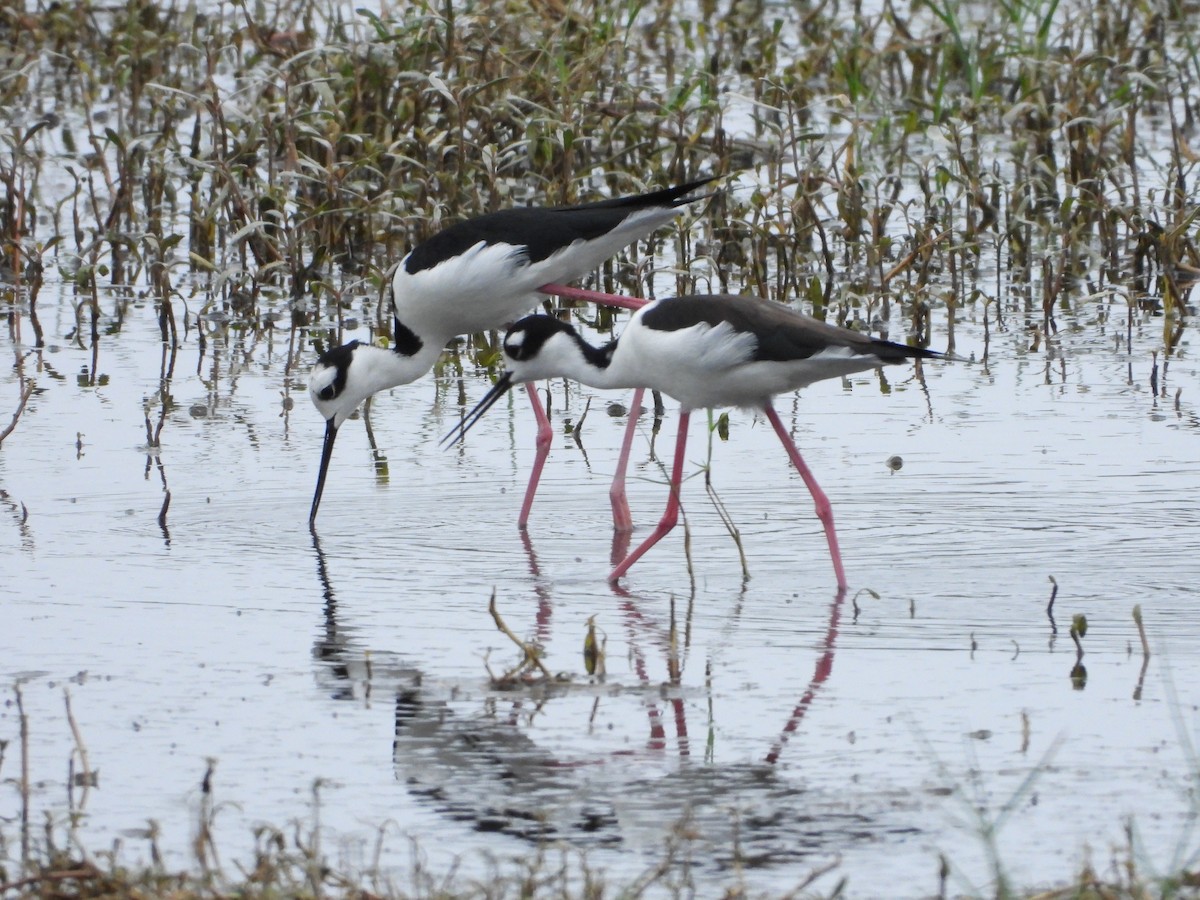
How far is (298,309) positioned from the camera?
7.73m

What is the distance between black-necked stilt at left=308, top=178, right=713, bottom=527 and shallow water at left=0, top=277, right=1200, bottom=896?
0.85ft

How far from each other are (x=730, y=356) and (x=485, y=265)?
4.53ft

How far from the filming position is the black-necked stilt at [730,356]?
16.7 ft

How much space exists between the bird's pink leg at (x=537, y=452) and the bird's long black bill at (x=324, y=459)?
51 cm

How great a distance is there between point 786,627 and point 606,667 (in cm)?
47

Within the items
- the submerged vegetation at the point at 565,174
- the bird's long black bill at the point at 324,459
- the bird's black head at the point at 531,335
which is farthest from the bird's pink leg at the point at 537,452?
the submerged vegetation at the point at 565,174

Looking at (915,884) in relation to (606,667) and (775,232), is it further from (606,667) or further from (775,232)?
(775,232)

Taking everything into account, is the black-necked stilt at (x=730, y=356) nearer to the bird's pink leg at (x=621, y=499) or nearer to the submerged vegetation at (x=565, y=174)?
the bird's pink leg at (x=621, y=499)

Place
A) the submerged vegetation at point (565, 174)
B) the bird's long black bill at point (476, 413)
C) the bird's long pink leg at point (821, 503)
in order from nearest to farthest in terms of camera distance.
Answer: the bird's long pink leg at point (821, 503)
the bird's long black bill at point (476, 413)
the submerged vegetation at point (565, 174)

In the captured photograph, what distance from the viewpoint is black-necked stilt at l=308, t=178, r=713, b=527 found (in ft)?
20.7

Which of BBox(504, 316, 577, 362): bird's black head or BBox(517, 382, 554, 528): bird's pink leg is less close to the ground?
BBox(504, 316, 577, 362): bird's black head

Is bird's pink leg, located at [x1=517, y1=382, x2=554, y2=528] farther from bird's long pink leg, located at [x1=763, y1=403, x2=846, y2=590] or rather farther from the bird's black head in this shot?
bird's long pink leg, located at [x1=763, y1=403, x2=846, y2=590]

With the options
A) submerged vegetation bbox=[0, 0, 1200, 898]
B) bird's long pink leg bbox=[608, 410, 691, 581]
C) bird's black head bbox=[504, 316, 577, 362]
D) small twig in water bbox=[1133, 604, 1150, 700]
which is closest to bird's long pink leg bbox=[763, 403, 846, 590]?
bird's long pink leg bbox=[608, 410, 691, 581]

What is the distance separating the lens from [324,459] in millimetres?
5828
